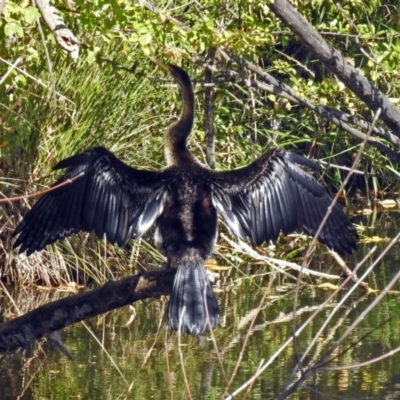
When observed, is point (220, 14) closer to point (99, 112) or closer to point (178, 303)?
point (99, 112)

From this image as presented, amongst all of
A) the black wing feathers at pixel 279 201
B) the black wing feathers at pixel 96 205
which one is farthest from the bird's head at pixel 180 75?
the black wing feathers at pixel 96 205

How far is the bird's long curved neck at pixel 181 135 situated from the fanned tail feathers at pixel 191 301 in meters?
0.75

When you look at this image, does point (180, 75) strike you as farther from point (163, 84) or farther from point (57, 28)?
point (163, 84)

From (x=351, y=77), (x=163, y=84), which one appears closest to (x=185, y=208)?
(x=351, y=77)

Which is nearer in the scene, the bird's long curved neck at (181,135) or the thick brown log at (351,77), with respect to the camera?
the thick brown log at (351,77)

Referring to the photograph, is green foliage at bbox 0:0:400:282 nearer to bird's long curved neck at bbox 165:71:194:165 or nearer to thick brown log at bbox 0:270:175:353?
bird's long curved neck at bbox 165:71:194:165

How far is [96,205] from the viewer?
4.80 metres

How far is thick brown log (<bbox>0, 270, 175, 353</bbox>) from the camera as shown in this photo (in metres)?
4.17

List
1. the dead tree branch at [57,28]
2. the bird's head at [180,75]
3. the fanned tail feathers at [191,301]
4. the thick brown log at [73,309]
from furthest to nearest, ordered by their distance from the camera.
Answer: the bird's head at [180,75], the fanned tail feathers at [191,301], the thick brown log at [73,309], the dead tree branch at [57,28]

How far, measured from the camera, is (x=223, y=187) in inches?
192

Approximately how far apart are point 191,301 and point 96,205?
2.34 ft

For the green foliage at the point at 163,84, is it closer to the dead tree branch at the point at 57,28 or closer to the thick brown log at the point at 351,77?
the dead tree branch at the point at 57,28

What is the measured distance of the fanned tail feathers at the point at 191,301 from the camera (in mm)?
4375

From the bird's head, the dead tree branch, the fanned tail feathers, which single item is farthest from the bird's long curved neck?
the dead tree branch
